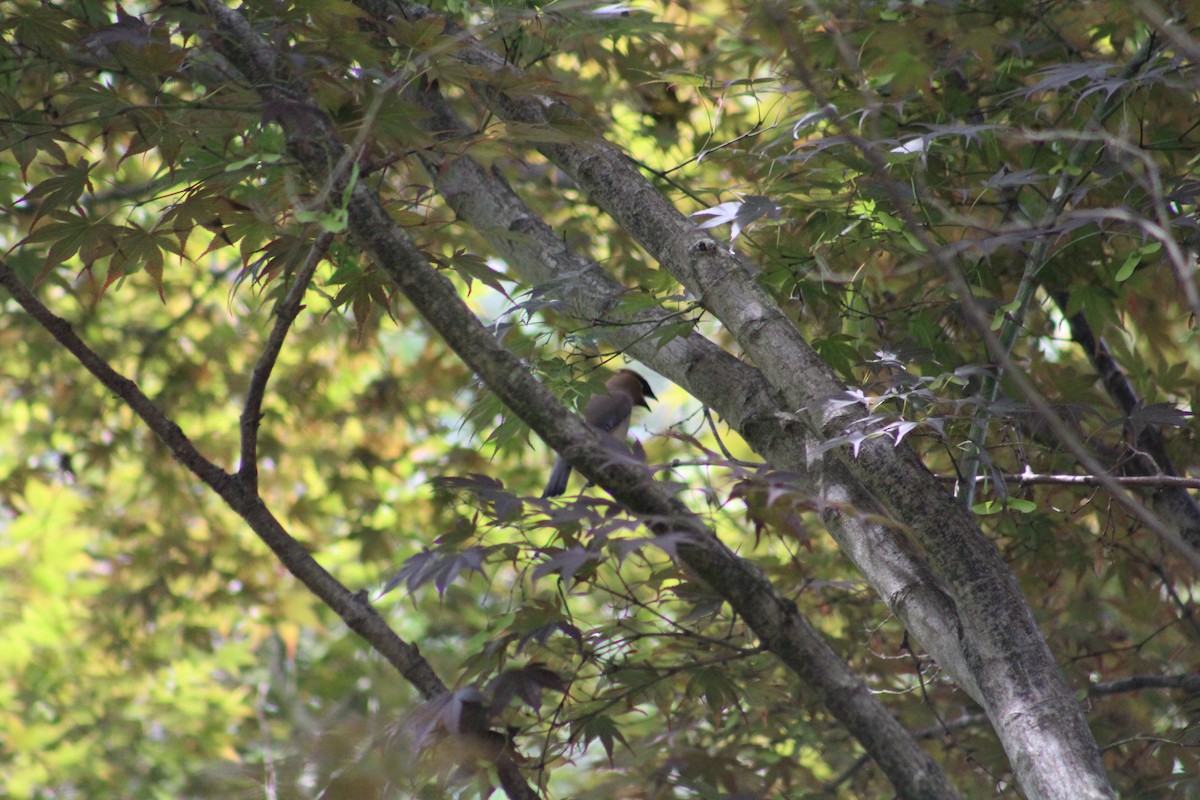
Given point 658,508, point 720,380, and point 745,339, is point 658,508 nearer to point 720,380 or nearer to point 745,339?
point 745,339

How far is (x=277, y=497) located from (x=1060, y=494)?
3895 mm

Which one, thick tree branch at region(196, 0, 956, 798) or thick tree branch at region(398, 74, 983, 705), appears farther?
thick tree branch at region(398, 74, 983, 705)

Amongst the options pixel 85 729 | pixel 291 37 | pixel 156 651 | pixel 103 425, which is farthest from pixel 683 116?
pixel 85 729

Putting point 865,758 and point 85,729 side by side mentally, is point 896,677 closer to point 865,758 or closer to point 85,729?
point 865,758

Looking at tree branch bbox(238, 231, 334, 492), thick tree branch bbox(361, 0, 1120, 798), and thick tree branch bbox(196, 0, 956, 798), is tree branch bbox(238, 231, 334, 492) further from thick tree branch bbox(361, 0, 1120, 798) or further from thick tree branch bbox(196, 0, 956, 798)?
thick tree branch bbox(361, 0, 1120, 798)

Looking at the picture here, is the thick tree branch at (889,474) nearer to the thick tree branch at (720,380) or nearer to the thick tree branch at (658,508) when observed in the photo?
the thick tree branch at (720,380)

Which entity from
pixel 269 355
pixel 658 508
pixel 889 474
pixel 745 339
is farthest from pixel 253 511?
pixel 889 474

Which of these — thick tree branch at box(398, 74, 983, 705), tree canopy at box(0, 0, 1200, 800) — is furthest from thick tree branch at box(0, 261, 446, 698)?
thick tree branch at box(398, 74, 983, 705)

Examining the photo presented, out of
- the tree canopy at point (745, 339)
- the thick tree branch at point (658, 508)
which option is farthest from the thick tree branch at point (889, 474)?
the thick tree branch at point (658, 508)

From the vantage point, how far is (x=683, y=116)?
325 centimetres

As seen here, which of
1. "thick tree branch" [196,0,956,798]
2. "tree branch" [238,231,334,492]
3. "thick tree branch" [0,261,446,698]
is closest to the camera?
"thick tree branch" [196,0,956,798]

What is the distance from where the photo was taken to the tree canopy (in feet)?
4.30

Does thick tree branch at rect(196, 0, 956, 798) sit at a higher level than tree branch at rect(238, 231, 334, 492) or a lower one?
lower

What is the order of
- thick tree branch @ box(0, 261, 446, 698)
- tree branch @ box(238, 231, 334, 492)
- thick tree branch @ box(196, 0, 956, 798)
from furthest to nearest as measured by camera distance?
thick tree branch @ box(0, 261, 446, 698) → tree branch @ box(238, 231, 334, 492) → thick tree branch @ box(196, 0, 956, 798)
